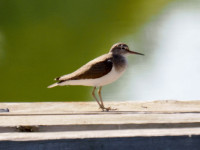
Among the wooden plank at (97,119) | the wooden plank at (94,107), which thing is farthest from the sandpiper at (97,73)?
the wooden plank at (97,119)

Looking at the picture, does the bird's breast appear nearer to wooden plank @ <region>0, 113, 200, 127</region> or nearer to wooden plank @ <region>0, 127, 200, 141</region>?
wooden plank @ <region>0, 113, 200, 127</region>

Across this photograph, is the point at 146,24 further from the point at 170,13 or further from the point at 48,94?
the point at 48,94

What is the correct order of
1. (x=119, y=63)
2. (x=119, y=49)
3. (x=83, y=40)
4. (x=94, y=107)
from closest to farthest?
(x=94, y=107) < (x=119, y=63) < (x=119, y=49) < (x=83, y=40)

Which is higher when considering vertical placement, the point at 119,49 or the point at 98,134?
the point at 119,49

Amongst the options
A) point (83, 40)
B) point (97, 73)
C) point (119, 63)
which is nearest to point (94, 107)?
point (97, 73)

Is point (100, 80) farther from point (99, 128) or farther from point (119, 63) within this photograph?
point (99, 128)

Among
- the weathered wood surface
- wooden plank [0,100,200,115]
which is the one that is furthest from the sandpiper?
the weathered wood surface
